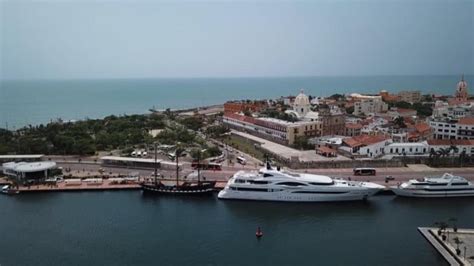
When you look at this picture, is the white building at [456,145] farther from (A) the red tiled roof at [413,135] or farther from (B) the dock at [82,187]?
(B) the dock at [82,187]

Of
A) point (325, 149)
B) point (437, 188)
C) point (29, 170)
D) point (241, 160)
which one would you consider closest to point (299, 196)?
point (437, 188)

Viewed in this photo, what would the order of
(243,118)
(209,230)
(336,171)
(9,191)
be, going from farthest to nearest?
(243,118) < (336,171) < (9,191) < (209,230)

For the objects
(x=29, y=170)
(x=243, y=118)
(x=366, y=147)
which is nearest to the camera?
(x=29, y=170)

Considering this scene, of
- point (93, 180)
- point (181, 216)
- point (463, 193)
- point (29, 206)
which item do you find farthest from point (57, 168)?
point (463, 193)

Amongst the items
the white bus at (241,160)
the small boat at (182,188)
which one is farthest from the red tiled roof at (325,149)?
the small boat at (182,188)

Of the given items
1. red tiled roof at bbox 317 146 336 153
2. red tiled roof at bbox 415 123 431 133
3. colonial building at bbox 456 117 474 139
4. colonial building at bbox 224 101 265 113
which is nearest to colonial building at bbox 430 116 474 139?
colonial building at bbox 456 117 474 139

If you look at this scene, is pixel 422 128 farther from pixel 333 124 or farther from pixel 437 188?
Answer: pixel 437 188
